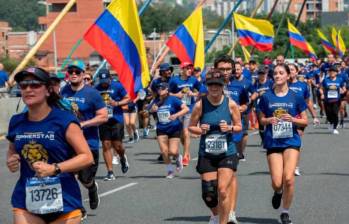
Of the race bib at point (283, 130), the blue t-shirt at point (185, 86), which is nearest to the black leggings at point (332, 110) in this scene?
the blue t-shirt at point (185, 86)

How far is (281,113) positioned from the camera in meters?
11.5

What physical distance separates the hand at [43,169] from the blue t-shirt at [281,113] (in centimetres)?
511

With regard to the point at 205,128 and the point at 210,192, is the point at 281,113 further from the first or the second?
the point at 210,192

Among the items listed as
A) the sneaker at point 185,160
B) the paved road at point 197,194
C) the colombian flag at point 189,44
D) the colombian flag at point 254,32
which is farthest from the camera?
the colombian flag at point 254,32

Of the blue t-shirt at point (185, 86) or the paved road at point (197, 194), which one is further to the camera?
the blue t-shirt at point (185, 86)

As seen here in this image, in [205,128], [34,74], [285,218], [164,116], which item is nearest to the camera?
[34,74]

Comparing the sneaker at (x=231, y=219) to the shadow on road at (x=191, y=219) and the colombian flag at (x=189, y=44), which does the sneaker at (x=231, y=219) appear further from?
the colombian flag at (x=189, y=44)

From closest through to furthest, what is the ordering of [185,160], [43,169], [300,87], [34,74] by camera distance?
[43,169] → [34,74] → [185,160] → [300,87]

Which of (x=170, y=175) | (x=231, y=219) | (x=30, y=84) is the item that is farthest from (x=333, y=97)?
(x=30, y=84)

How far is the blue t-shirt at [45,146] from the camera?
268 inches

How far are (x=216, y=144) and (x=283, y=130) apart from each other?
1.30 m

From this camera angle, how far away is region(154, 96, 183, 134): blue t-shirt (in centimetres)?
1639

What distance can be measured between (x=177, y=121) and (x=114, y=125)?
1014mm

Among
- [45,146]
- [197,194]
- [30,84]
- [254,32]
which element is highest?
[254,32]
